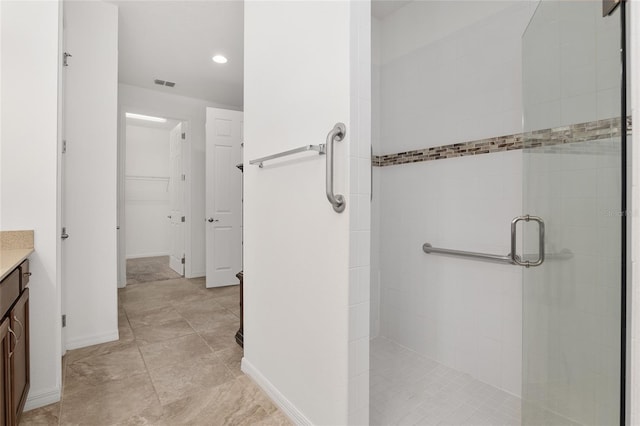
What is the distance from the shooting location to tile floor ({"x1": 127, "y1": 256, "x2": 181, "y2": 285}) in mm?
4691

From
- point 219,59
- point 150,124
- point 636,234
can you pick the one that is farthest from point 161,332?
point 150,124

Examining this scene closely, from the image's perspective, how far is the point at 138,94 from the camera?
425cm

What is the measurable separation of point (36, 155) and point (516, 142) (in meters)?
2.59

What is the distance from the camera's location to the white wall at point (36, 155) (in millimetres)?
1659

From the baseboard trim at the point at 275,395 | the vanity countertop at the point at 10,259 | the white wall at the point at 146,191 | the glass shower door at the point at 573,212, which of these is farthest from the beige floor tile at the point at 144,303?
the glass shower door at the point at 573,212

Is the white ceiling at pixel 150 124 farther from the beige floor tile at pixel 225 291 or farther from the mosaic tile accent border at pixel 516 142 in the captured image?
the mosaic tile accent border at pixel 516 142

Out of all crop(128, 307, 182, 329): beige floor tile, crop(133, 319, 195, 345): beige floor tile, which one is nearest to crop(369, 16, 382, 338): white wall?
crop(133, 319, 195, 345): beige floor tile

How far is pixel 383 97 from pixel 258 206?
1444 millimetres

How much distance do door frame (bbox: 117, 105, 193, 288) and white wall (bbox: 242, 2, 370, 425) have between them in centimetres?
287

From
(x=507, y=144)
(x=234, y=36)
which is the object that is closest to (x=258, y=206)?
(x=507, y=144)

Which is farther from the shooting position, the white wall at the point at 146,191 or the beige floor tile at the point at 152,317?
the white wall at the point at 146,191

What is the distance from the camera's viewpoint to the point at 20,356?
4.83 ft

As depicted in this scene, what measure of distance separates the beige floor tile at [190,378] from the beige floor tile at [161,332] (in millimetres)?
531

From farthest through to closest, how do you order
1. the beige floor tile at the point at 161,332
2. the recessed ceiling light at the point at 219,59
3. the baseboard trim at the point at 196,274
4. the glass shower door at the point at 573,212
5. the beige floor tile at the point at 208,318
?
the baseboard trim at the point at 196,274 < the recessed ceiling light at the point at 219,59 < the beige floor tile at the point at 208,318 < the beige floor tile at the point at 161,332 < the glass shower door at the point at 573,212
